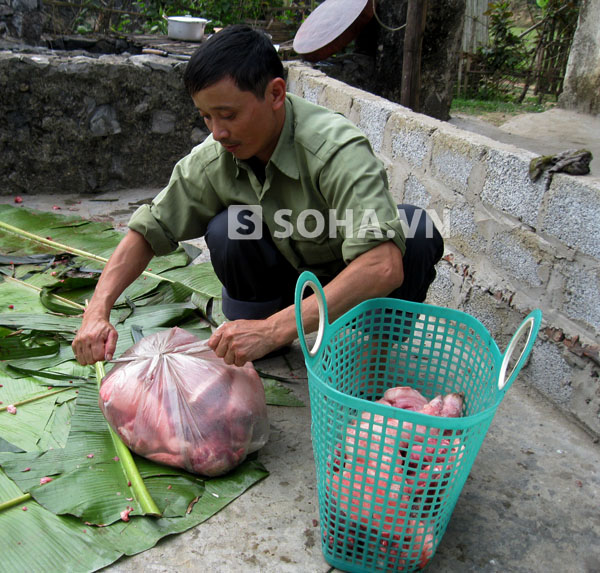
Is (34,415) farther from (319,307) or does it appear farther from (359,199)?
(359,199)

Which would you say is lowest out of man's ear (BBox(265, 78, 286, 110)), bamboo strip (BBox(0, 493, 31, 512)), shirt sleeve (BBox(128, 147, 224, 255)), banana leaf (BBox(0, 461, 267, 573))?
banana leaf (BBox(0, 461, 267, 573))

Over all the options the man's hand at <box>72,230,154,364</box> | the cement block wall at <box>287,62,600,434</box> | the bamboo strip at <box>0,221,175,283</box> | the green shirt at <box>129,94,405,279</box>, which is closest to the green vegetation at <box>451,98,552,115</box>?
the cement block wall at <box>287,62,600,434</box>

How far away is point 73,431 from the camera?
1.85 metres

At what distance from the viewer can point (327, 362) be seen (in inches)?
64.7

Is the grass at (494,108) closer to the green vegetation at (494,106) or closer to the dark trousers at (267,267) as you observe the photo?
the green vegetation at (494,106)

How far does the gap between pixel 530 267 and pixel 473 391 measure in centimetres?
61

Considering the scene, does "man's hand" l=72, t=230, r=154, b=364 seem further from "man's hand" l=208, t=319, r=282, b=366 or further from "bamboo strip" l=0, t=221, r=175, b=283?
"bamboo strip" l=0, t=221, r=175, b=283

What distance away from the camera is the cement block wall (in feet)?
6.20

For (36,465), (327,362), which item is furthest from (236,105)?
(36,465)

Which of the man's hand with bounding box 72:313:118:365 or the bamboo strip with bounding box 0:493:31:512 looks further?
the man's hand with bounding box 72:313:118:365

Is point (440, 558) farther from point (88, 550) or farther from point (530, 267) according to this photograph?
point (530, 267)

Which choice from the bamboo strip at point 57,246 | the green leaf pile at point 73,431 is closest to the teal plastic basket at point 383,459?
the green leaf pile at point 73,431

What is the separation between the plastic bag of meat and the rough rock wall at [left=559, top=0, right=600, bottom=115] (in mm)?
4481

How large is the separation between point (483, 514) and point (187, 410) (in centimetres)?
83
